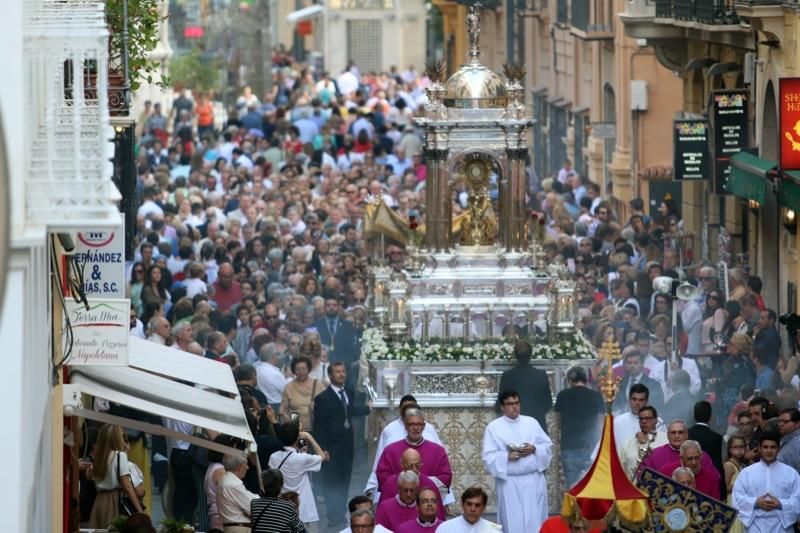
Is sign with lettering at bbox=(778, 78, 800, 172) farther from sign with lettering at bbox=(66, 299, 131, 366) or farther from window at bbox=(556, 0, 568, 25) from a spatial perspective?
window at bbox=(556, 0, 568, 25)

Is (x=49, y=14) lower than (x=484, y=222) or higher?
higher

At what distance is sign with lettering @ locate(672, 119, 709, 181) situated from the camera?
33312 millimetres

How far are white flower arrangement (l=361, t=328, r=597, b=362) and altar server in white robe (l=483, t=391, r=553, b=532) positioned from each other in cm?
295

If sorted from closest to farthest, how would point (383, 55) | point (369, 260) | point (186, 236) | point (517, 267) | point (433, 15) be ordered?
point (517, 267), point (369, 260), point (186, 236), point (433, 15), point (383, 55)

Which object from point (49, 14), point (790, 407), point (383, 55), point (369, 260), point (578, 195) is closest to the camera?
point (49, 14)

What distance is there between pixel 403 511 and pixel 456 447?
431cm

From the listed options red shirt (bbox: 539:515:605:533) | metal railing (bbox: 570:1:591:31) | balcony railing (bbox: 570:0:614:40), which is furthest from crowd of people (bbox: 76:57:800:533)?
metal railing (bbox: 570:1:591:31)

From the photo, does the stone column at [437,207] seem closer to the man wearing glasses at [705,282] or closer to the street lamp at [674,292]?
the street lamp at [674,292]

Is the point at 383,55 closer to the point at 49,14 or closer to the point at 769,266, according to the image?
the point at 769,266

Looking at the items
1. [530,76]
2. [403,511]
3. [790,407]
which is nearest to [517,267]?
[790,407]

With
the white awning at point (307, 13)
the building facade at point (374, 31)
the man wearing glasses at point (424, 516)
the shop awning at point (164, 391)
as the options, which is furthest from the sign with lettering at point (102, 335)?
the white awning at point (307, 13)

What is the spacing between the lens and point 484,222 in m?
25.6

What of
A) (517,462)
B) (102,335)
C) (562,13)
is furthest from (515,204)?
(562,13)

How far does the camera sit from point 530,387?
22.1 metres
